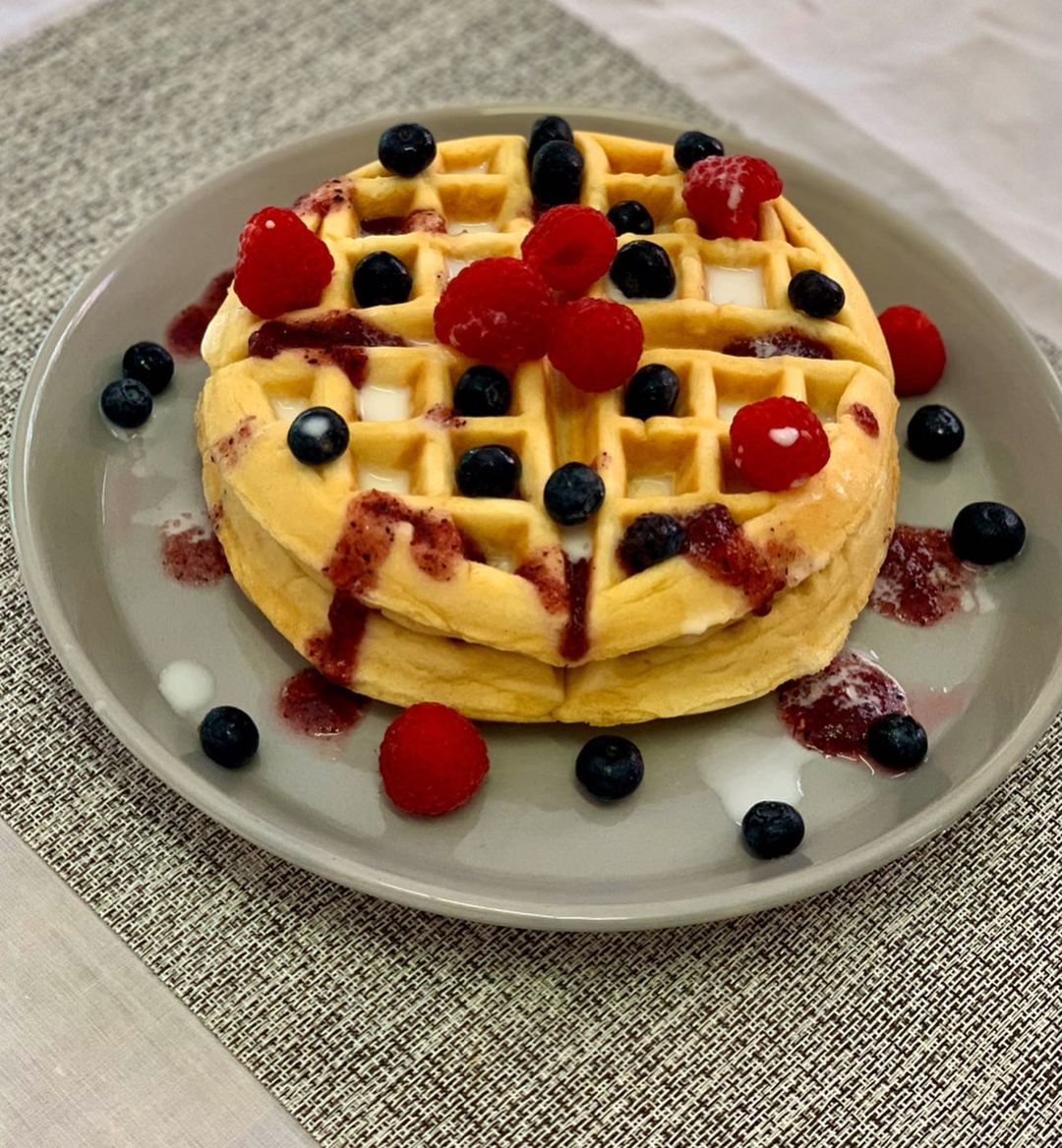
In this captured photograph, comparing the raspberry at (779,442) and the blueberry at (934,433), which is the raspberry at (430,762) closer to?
the raspberry at (779,442)

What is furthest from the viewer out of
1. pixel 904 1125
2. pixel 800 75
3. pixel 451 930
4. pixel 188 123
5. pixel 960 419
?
pixel 800 75

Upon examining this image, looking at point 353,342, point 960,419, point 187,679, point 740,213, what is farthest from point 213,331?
point 960,419

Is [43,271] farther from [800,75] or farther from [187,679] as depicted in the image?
[800,75]

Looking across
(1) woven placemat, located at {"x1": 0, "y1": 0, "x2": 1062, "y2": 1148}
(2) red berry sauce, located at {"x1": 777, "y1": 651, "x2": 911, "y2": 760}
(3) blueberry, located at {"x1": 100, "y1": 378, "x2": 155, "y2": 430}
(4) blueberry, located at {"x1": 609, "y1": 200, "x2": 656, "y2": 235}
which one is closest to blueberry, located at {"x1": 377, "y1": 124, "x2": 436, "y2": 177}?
(4) blueberry, located at {"x1": 609, "y1": 200, "x2": 656, "y2": 235}

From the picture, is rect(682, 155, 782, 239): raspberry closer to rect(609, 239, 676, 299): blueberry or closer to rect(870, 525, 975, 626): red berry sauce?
rect(609, 239, 676, 299): blueberry

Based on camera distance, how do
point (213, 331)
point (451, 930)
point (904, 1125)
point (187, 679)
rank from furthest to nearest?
1. point (213, 331)
2. point (187, 679)
3. point (451, 930)
4. point (904, 1125)

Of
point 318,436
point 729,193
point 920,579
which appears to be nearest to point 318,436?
point 318,436

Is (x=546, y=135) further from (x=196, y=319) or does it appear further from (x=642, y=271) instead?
(x=196, y=319)
